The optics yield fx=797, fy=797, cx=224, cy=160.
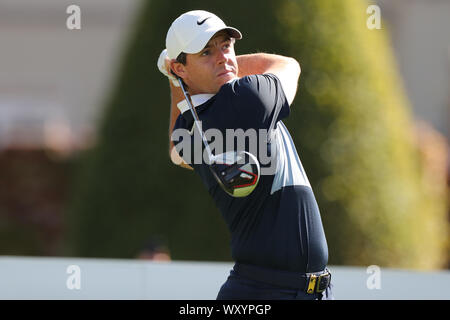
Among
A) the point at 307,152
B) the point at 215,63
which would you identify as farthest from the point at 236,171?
→ the point at 307,152

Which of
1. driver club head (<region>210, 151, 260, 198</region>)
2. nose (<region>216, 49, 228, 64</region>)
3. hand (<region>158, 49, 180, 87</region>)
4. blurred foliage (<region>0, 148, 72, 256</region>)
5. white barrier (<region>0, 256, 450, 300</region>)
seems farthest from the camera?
blurred foliage (<region>0, 148, 72, 256</region>)

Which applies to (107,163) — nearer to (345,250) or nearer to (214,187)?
(345,250)

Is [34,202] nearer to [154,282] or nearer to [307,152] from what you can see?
[307,152]

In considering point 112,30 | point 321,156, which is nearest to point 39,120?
point 112,30

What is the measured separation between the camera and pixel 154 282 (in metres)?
4.02

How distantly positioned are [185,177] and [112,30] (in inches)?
335

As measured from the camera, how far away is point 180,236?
6605 mm

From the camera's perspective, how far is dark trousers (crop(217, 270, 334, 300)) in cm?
285

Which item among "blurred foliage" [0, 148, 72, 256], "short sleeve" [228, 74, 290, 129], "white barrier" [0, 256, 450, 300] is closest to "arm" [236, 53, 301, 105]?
"short sleeve" [228, 74, 290, 129]

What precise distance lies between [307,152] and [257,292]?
11.0 ft

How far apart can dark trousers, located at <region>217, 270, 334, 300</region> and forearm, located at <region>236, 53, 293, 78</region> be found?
2.60ft

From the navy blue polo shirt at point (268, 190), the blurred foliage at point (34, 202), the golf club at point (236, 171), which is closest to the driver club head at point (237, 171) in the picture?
the golf club at point (236, 171)

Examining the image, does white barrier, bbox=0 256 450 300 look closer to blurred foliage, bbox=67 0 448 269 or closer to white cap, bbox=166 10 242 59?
white cap, bbox=166 10 242 59

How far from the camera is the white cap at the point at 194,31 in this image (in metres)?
2.81
